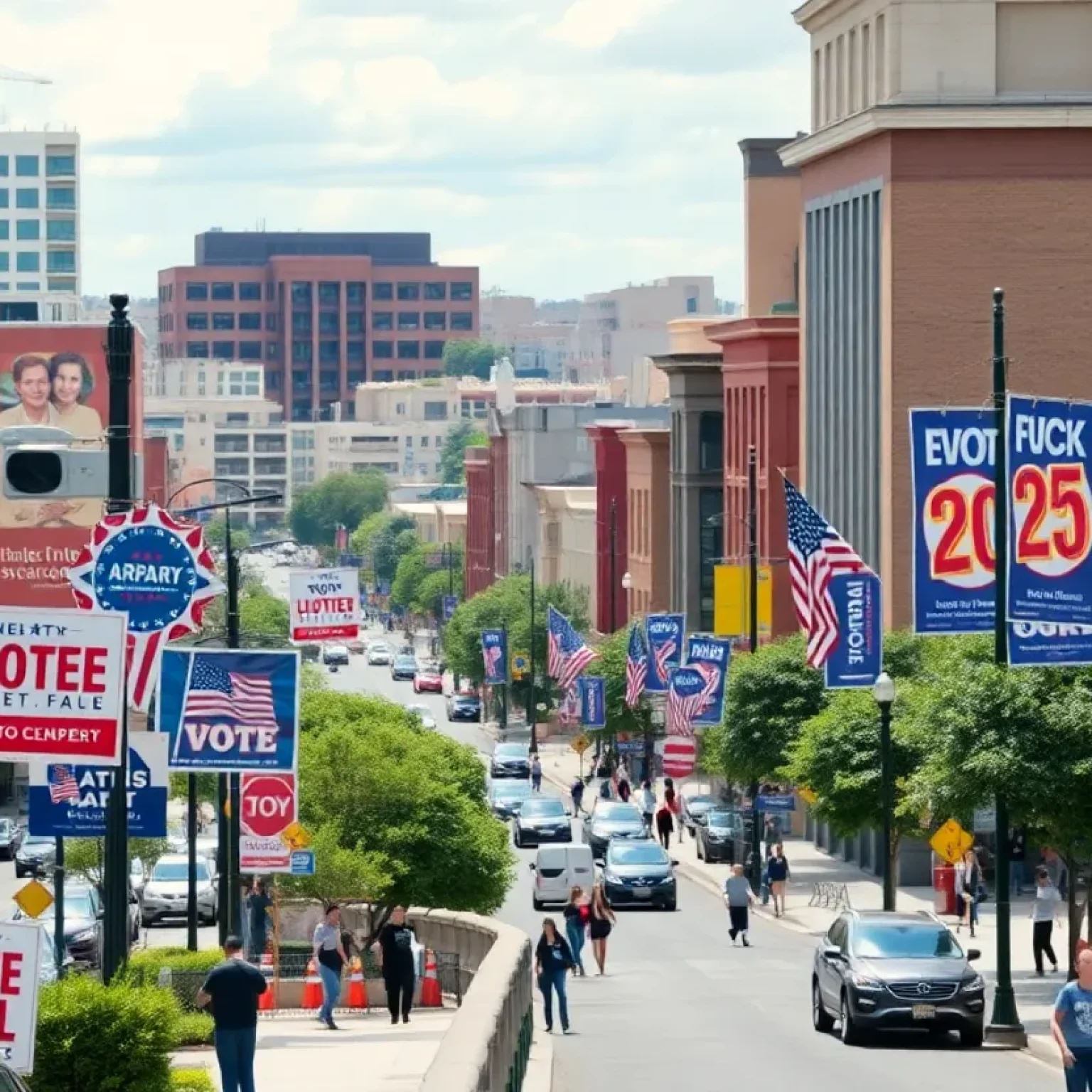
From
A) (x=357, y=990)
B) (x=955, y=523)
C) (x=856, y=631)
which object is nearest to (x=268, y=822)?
(x=357, y=990)

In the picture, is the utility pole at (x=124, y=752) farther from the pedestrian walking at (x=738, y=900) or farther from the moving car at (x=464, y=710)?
the moving car at (x=464, y=710)

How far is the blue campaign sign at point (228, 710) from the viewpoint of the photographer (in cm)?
2973

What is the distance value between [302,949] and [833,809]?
14.1 metres

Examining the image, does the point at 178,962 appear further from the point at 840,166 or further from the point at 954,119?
the point at 840,166

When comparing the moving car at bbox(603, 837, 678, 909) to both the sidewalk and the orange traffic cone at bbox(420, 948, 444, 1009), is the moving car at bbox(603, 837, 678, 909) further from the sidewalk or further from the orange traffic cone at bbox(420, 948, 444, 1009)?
the orange traffic cone at bbox(420, 948, 444, 1009)

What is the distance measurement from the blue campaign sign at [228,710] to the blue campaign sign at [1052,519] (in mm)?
7266

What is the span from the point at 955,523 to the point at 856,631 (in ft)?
41.2

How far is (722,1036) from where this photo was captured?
32312 mm

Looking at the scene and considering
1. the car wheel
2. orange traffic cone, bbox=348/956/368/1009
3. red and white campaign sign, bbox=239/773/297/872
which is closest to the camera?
the car wheel

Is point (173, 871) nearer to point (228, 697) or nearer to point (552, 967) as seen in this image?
point (552, 967)

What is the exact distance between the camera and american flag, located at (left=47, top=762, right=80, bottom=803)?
28094 millimetres

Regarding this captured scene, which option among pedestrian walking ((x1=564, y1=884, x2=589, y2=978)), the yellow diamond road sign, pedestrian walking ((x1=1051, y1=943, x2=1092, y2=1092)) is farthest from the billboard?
pedestrian walking ((x1=1051, y1=943, x2=1092, y2=1092))

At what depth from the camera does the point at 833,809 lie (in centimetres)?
5425

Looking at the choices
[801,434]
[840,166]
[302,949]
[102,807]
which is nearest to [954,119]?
[840,166]
